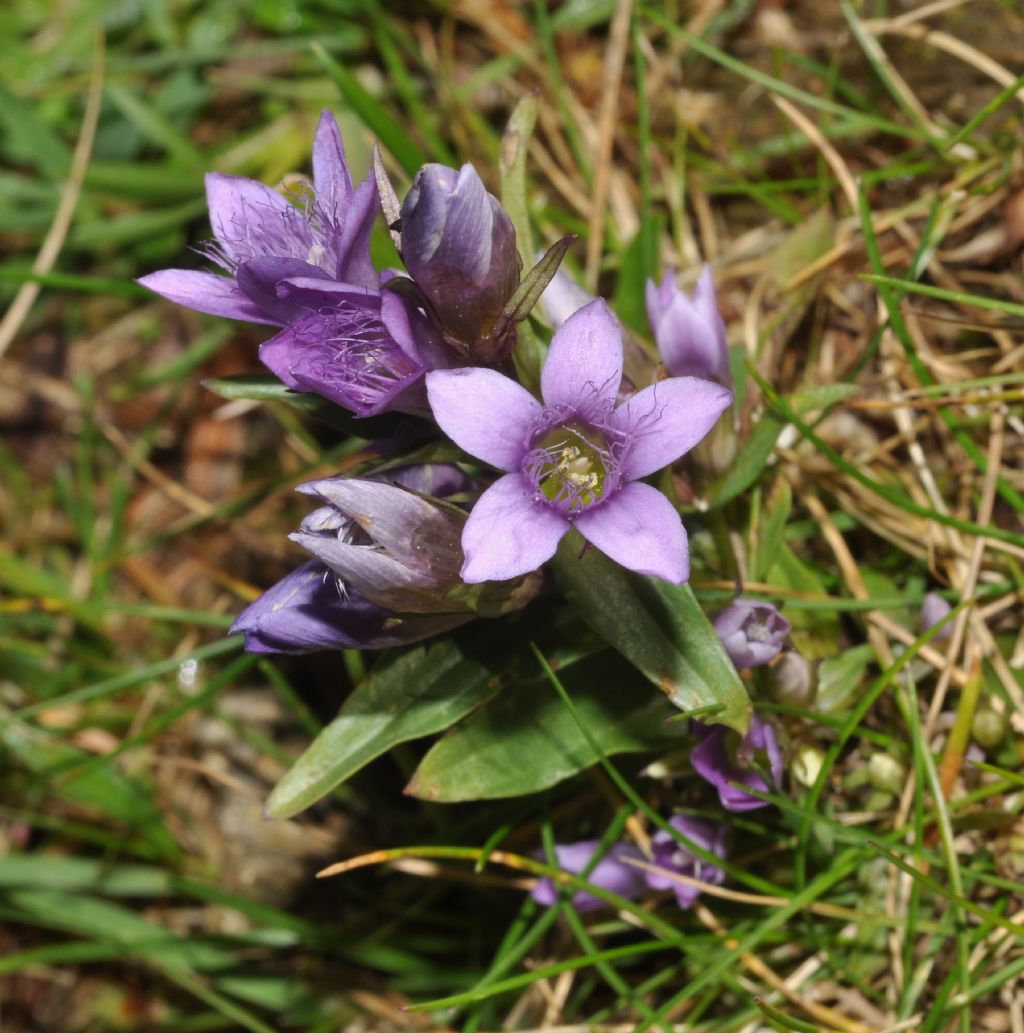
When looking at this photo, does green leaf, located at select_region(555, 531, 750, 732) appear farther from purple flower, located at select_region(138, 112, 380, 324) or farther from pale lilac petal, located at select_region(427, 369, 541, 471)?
purple flower, located at select_region(138, 112, 380, 324)

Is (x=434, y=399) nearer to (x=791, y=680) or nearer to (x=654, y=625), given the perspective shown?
(x=654, y=625)

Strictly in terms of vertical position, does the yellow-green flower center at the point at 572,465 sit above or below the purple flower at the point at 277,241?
below

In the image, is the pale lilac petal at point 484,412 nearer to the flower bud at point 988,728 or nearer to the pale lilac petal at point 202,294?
the pale lilac petal at point 202,294

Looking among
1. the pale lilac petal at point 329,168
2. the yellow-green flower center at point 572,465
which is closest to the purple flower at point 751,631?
the yellow-green flower center at point 572,465

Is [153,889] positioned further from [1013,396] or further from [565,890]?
[1013,396]

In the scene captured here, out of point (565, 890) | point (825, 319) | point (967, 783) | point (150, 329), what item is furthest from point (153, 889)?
point (825, 319)

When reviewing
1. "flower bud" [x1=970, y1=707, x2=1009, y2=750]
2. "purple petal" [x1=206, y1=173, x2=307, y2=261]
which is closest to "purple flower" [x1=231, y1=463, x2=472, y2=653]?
"purple petal" [x1=206, y1=173, x2=307, y2=261]
